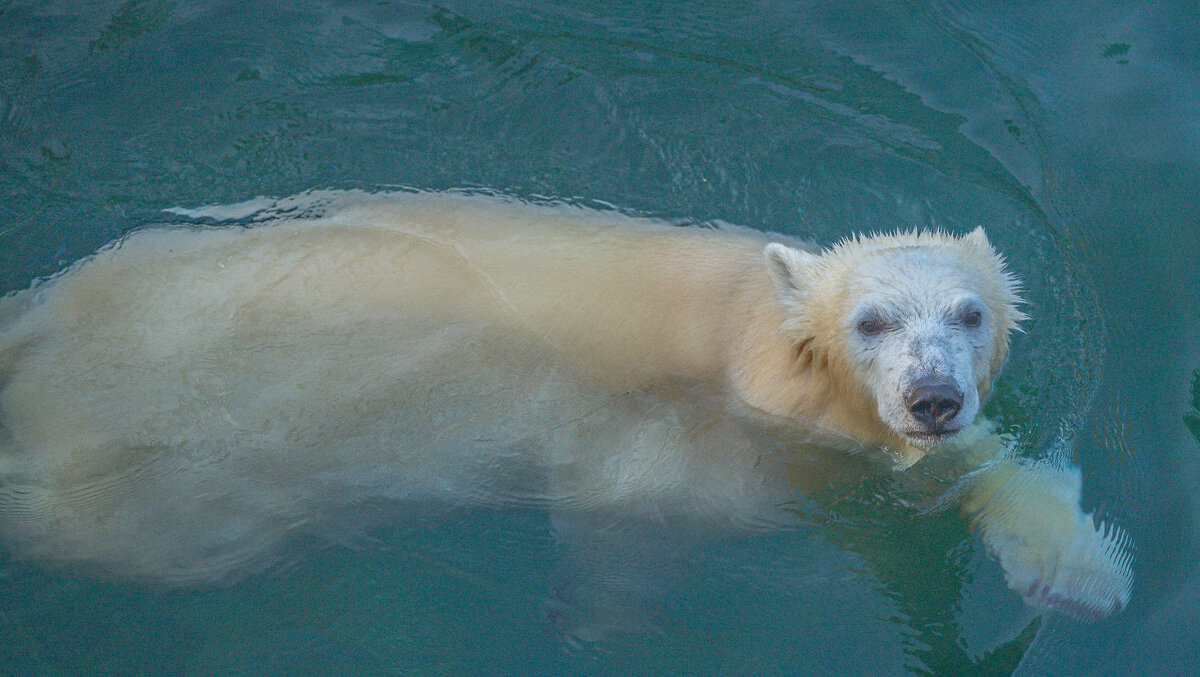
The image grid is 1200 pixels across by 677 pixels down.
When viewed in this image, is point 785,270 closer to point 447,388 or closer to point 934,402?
point 934,402

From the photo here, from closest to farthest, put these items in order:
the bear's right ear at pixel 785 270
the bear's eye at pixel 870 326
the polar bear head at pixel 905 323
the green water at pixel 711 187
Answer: the polar bear head at pixel 905 323 → the bear's eye at pixel 870 326 → the green water at pixel 711 187 → the bear's right ear at pixel 785 270

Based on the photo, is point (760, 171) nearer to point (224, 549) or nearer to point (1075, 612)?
point (1075, 612)

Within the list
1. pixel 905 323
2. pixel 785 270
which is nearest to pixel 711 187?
pixel 785 270

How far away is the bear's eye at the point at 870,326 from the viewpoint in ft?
14.5

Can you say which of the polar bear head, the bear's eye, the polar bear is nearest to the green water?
the polar bear

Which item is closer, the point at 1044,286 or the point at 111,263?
the point at 111,263

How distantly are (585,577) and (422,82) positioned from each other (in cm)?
376

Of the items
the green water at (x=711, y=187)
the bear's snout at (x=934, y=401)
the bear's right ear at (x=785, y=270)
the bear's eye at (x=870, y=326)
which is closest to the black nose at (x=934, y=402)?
the bear's snout at (x=934, y=401)

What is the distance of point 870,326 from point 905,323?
6.3 inches

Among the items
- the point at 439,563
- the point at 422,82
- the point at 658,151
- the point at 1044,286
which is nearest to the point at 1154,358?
the point at 1044,286

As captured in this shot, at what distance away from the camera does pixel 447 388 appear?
17.0 feet

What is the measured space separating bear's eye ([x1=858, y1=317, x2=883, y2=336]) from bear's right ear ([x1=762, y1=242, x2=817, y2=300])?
387 mm

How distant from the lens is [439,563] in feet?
16.0

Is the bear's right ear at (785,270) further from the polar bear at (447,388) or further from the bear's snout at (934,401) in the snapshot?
the bear's snout at (934,401)
